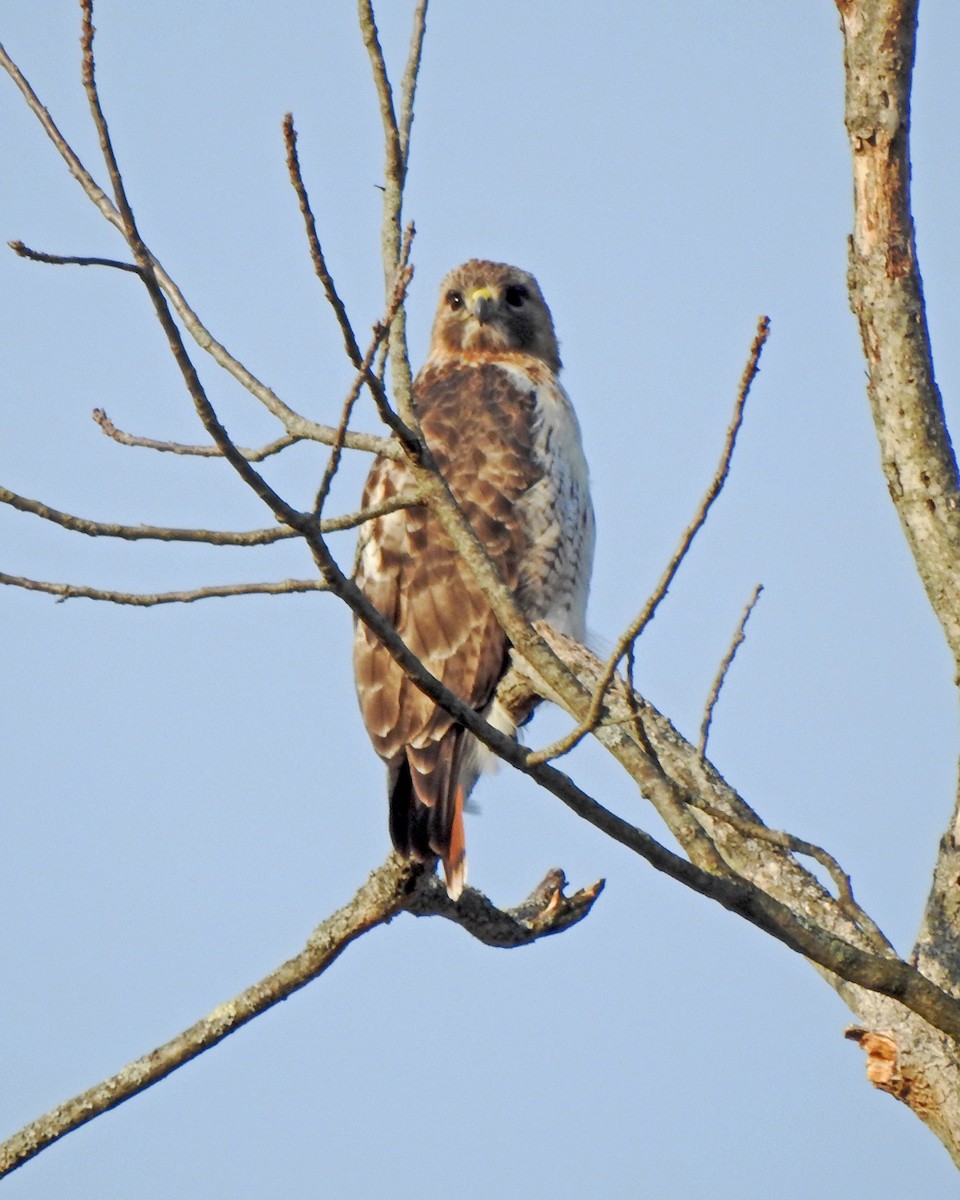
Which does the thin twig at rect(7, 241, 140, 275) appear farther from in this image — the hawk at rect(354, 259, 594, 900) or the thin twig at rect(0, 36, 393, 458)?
the hawk at rect(354, 259, 594, 900)

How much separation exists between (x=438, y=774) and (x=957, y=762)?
1955 millimetres

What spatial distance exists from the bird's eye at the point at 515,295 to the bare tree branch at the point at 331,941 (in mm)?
3576

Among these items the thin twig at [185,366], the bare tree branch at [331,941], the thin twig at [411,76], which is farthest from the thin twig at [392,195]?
the bare tree branch at [331,941]

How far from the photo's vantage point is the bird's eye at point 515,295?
732cm

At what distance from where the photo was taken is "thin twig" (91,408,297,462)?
320cm

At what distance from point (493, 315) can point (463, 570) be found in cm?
203

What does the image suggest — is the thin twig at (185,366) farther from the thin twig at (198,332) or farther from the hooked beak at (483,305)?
the hooked beak at (483,305)

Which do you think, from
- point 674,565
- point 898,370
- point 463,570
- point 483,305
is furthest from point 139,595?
point 483,305

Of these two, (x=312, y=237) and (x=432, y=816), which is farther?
(x=432, y=816)

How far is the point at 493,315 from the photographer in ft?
23.5

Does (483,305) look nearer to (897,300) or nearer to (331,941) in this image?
(331,941)

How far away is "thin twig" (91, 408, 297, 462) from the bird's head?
12.2ft

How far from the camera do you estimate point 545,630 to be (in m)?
5.34

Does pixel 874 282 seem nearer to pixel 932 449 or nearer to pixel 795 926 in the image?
pixel 932 449
